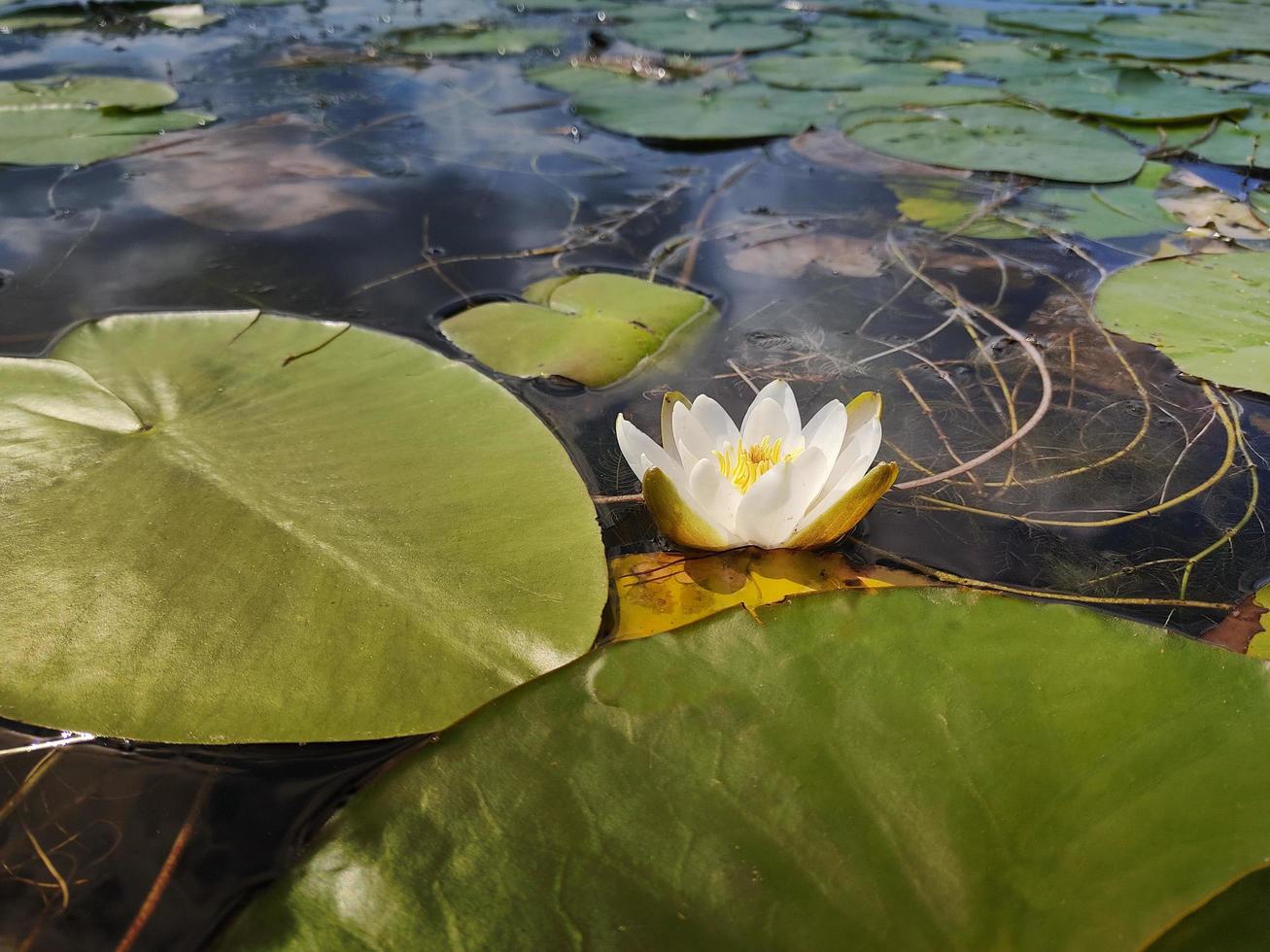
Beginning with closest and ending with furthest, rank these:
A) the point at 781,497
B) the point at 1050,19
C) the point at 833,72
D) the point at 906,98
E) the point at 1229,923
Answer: the point at 1229,923, the point at 781,497, the point at 906,98, the point at 833,72, the point at 1050,19

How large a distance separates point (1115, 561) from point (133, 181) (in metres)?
3.14

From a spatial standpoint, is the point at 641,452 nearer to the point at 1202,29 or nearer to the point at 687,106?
the point at 687,106

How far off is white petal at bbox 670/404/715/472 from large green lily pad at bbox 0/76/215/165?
275cm

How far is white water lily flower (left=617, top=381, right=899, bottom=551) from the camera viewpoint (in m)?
1.15

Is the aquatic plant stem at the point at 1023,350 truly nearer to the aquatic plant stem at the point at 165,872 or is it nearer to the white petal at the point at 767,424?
the white petal at the point at 767,424

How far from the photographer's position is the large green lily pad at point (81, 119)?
2832 mm

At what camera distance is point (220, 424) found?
1427mm

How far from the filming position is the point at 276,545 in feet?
3.85

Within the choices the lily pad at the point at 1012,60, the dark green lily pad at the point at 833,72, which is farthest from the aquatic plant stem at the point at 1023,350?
the lily pad at the point at 1012,60

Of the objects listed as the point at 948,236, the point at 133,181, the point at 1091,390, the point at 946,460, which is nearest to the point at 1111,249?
the point at 948,236

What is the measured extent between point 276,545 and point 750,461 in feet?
2.46

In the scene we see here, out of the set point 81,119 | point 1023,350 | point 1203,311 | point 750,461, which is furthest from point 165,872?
point 81,119

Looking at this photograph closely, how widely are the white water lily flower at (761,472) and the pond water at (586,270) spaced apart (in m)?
0.15

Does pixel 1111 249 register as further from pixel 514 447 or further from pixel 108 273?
pixel 108 273
